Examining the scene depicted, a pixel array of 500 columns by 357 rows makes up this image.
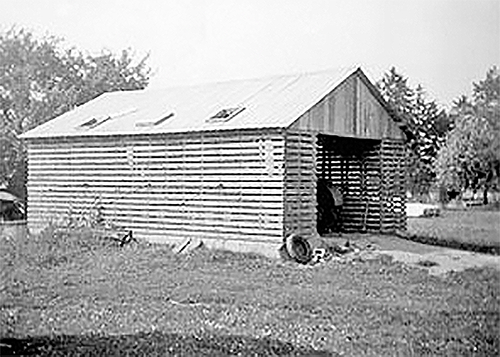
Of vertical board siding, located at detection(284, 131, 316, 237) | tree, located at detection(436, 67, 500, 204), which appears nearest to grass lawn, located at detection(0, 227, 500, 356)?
vertical board siding, located at detection(284, 131, 316, 237)

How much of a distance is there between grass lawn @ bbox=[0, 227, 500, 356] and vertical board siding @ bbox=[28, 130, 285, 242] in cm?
139

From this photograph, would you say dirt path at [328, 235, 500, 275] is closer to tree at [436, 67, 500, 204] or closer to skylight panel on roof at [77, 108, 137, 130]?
tree at [436, 67, 500, 204]

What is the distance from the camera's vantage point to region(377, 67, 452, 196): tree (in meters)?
44.8

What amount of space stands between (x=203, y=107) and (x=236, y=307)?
9.52m

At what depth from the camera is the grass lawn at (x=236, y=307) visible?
7.52 metres

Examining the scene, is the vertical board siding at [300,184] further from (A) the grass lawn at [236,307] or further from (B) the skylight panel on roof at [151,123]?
(B) the skylight panel on roof at [151,123]

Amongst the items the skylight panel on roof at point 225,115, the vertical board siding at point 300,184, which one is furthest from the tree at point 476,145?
the skylight panel on roof at point 225,115

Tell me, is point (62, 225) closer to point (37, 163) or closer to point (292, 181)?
point (37, 163)

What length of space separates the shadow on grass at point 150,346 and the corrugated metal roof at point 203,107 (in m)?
7.94

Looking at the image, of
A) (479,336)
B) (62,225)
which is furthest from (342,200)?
(479,336)

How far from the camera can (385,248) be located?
16.1 metres

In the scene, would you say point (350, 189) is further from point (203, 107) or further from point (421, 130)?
point (421, 130)

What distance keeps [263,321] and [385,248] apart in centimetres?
785

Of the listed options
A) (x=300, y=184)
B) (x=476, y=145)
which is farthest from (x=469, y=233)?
(x=300, y=184)
